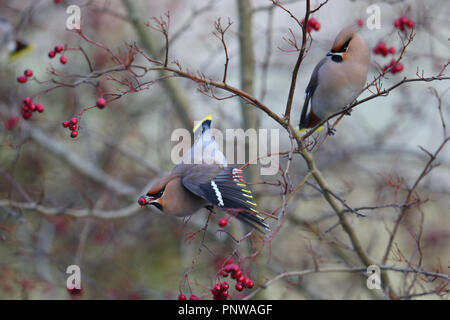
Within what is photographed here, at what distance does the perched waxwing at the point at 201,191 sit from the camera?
2117mm

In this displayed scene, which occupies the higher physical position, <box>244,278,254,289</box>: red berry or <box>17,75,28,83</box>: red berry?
<box>17,75,28,83</box>: red berry

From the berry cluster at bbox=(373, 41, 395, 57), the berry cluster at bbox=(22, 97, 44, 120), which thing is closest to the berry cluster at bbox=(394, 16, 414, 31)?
the berry cluster at bbox=(373, 41, 395, 57)

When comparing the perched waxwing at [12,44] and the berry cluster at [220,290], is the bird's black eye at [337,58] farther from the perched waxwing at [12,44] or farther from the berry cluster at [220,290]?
the perched waxwing at [12,44]

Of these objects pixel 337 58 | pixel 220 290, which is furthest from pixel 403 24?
pixel 220 290

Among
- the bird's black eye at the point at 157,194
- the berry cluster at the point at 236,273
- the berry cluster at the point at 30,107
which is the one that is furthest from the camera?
the berry cluster at the point at 30,107

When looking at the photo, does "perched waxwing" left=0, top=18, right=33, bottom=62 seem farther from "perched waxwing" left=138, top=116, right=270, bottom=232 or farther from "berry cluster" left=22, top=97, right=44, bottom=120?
"perched waxwing" left=138, top=116, right=270, bottom=232

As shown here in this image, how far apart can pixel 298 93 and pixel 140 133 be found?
1978mm

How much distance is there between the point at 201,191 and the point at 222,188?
92 mm

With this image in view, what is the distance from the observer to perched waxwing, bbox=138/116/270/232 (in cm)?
212

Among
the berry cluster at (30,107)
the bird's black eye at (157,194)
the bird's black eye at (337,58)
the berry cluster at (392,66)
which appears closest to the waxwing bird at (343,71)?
the bird's black eye at (337,58)

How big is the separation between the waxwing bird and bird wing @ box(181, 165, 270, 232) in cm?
60

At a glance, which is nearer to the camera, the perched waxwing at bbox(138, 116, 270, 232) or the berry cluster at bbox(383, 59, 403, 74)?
the berry cluster at bbox(383, 59, 403, 74)
